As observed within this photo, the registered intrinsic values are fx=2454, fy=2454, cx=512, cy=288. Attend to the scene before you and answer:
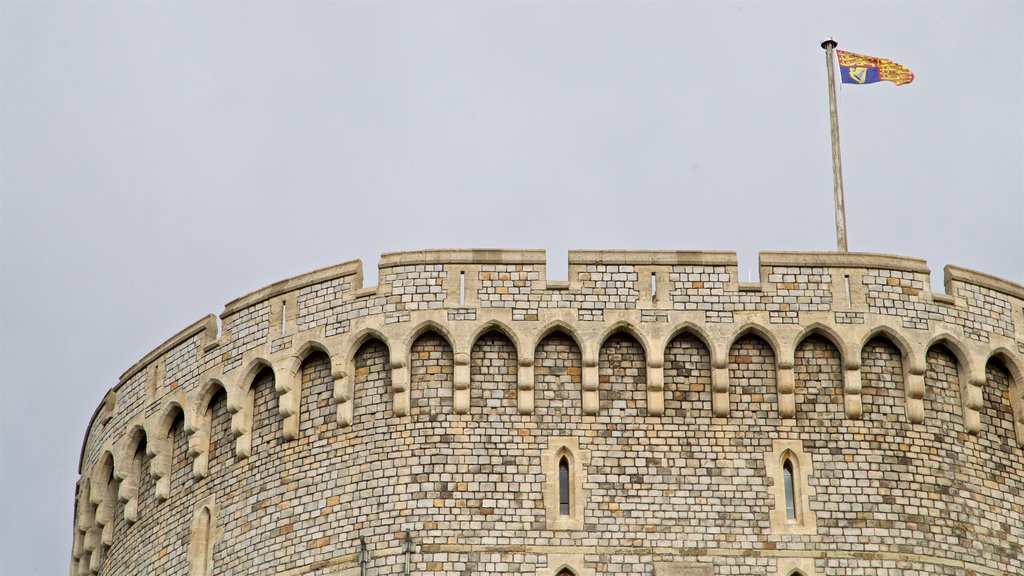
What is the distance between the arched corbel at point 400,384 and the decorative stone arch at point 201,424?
2989 millimetres

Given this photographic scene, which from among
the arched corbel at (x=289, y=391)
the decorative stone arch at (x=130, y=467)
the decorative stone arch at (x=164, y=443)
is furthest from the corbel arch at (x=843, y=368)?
the decorative stone arch at (x=130, y=467)

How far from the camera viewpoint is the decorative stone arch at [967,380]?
121 feet

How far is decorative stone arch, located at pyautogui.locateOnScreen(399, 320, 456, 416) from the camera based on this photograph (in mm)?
36531

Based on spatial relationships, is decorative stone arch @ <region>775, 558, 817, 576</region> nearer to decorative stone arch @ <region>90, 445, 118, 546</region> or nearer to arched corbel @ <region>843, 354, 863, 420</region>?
arched corbel @ <region>843, 354, 863, 420</region>

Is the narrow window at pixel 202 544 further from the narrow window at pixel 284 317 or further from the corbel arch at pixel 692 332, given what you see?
the corbel arch at pixel 692 332

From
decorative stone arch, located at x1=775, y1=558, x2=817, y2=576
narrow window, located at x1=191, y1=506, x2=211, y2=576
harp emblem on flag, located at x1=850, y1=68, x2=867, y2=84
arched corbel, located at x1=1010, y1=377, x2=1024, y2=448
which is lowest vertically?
decorative stone arch, located at x1=775, y1=558, x2=817, y2=576

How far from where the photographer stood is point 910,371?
36781 mm

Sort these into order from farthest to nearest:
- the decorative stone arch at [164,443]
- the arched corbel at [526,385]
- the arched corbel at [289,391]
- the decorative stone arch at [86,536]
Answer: the decorative stone arch at [86,536] < the decorative stone arch at [164,443] < the arched corbel at [289,391] < the arched corbel at [526,385]

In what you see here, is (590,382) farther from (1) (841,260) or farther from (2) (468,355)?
(1) (841,260)

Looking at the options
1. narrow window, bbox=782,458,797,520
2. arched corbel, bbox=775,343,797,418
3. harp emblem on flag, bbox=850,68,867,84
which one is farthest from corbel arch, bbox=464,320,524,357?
harp emblem on flag, bbox=850,68,867,84

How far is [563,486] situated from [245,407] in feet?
17.4

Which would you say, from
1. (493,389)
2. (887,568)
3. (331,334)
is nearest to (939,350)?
(887,568)

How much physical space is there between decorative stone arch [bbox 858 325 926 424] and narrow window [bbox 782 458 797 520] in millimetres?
2008

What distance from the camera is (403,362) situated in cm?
3672
